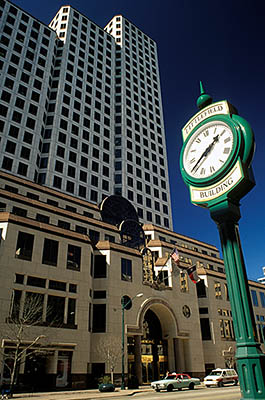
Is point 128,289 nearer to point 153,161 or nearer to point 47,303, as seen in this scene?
point 47,303

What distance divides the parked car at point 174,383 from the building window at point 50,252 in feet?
48.7

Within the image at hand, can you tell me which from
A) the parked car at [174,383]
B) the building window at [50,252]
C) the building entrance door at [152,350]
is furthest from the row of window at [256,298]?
the building window at [50,252]

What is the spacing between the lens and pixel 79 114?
66938 mm

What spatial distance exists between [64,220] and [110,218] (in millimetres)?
9875

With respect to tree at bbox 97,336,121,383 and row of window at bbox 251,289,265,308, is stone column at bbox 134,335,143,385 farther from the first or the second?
row of window at bbox 251,289,265,308

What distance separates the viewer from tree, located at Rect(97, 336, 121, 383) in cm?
3134

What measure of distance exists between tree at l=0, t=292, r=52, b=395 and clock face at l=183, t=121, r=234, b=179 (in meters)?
21.3

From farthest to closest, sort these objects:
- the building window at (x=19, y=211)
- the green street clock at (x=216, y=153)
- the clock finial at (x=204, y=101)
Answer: the building window at (x=19, y=211) < the clock finial at (x=204, y=101) < the green street clock at (x=216, y=153)

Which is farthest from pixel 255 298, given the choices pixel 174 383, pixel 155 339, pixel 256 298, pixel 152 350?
pixel 174 383

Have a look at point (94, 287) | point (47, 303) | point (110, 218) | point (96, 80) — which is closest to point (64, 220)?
point (110, 218)

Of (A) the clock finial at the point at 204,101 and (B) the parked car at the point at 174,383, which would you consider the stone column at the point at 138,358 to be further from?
(A) the clock finial at the point at 204,101

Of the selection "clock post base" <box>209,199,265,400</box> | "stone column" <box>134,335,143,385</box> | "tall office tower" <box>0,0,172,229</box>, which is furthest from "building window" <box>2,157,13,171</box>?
"clock post base" <box>209,199,265,400</box>

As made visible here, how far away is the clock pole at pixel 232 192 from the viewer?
260 inches

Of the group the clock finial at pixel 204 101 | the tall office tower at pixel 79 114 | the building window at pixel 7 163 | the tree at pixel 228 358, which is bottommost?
the tree at pixel 228 358
